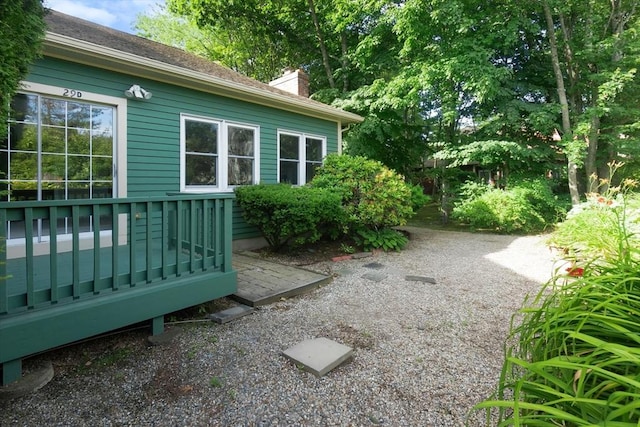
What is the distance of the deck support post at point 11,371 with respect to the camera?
2014mm

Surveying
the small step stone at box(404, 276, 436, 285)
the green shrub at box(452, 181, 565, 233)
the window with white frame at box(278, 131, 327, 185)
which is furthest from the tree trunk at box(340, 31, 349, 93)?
the small step stone at box(404, 276, 436, 285)

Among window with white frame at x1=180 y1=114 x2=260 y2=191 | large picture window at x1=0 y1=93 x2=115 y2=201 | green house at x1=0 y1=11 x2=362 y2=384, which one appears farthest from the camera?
window with white frame at x1=180 y1=114 x2=260 y2=191

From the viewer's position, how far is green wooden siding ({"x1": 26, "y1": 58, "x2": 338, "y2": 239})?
14.3ft

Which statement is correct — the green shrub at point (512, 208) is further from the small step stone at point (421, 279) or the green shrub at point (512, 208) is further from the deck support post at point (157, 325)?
the deck support post at point (157, 325)

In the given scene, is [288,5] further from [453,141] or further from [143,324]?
[143,324]

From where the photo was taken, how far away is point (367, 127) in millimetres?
10047

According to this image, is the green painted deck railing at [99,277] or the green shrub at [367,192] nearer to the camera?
the green painted deck railing at [99,277]

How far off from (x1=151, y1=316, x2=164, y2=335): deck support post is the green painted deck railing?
0.10m

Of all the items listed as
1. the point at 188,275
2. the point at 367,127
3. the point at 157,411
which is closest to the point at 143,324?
the point at 188,275

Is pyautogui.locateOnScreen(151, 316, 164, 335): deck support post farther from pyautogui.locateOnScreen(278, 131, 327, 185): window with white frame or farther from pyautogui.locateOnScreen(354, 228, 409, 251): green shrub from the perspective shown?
pyautogui.locateOnScreen(278, 131, 327, 185): window with white frame

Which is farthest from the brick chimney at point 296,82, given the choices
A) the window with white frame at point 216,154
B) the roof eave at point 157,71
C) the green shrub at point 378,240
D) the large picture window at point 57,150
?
the large picture window at point 57,150

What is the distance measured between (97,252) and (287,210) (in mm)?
2960

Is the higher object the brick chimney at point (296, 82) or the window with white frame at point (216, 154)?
the brick chimney at point (296, 82)

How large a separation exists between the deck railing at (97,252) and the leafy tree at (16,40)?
25.1 inches
